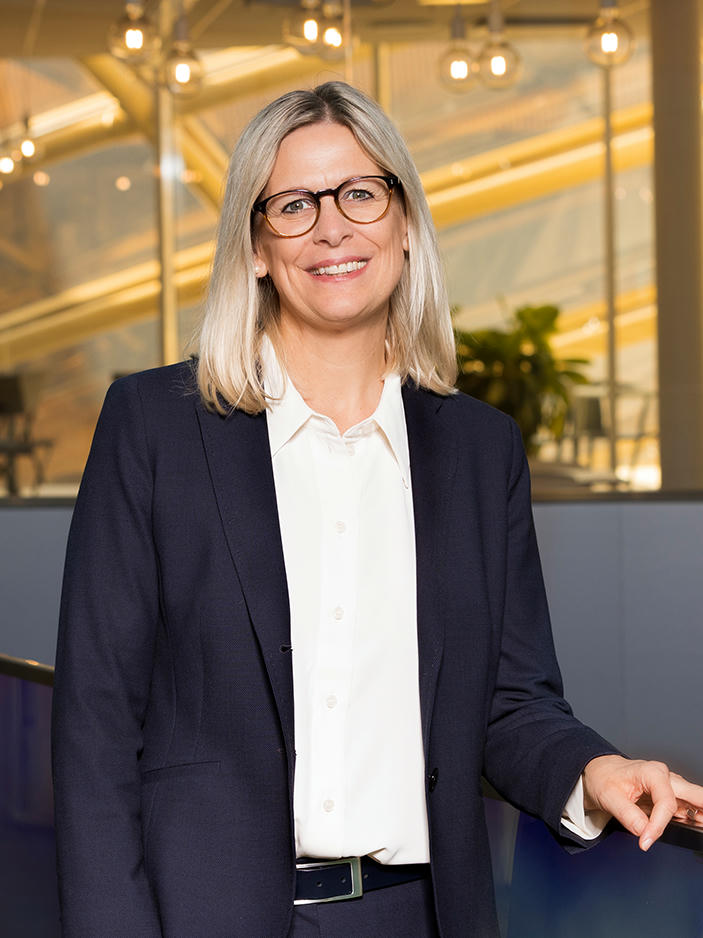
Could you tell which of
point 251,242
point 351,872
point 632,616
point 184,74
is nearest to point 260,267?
point 251,242

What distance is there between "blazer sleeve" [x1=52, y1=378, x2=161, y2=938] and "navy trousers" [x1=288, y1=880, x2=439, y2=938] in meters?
0.18

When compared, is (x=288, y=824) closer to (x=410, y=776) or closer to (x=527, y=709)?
(x=410, y=776)

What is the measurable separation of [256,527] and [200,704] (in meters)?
0.21

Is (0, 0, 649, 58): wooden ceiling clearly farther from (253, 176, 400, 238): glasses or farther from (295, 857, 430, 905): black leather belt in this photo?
(295, 857, 430, 905): black leather belt

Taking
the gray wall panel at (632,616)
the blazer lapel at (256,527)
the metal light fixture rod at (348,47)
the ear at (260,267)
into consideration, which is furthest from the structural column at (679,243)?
the blazer lapel at (256,527)

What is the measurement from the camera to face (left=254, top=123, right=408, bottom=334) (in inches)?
60.7

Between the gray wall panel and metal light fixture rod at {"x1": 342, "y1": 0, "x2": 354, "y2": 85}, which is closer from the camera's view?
the gray wall panel

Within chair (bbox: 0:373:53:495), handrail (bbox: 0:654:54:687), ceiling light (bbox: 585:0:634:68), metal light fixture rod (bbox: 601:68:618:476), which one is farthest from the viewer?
chair (bbox: 0:373:53:495)

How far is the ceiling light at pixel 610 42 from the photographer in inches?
305

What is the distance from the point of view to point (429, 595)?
1.48 meters

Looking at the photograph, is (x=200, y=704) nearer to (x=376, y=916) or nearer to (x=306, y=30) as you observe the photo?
(x=376, y=916)

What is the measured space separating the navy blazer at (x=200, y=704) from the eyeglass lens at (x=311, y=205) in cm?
25

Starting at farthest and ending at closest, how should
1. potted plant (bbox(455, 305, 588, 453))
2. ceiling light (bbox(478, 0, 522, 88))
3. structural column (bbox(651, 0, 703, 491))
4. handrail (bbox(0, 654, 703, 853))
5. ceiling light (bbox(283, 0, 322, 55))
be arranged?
structural column (bbox(651, 0, 703, 491)) → potted plant (bbox(455, 305, 588, 453)) → ceiling light (bbox(478, 0, 522, 88)) → ceiling light (bbox(283, 0, 322, 55)) → handrail (bbox(0, 654, 703, 853))

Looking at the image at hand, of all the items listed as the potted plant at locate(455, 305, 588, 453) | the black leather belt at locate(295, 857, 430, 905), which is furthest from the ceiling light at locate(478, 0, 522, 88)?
the black leather belt at locate(295, 857, 430, 905)
